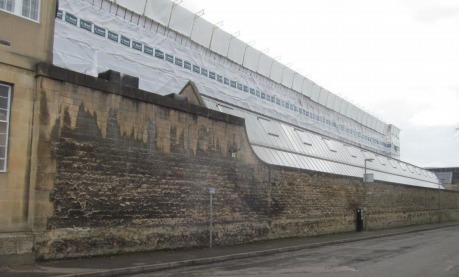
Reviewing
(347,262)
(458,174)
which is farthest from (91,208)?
(458,174)

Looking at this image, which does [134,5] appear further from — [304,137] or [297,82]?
[297,82]

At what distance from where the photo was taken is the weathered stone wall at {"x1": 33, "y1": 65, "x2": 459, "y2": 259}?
1268 cm

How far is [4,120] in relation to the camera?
11.9 metres

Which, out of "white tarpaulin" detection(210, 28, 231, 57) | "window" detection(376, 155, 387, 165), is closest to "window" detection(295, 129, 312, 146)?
"white tarpaulin" detection(210, 28, 231, 57)

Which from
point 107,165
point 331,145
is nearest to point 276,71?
point 331,145

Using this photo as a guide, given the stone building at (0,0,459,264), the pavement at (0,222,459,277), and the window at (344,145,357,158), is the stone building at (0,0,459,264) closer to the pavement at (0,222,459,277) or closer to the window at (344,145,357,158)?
the pavement at (0,222,459,277)

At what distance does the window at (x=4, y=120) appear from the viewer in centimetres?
1180

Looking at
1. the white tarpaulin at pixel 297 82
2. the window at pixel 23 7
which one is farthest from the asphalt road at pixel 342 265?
the white tarpaulin at pixel 297 82

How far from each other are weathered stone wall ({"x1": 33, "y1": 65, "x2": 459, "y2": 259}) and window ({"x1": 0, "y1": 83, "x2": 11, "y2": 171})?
73 centimetres

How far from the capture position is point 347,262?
14.4 meters

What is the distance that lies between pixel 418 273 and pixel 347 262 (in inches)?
114

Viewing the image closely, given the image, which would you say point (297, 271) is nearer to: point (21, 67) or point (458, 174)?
point (21, 67)

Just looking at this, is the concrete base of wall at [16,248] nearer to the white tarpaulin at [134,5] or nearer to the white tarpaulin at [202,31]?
the white tarpaulin at [134,5]

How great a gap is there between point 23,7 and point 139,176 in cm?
614
